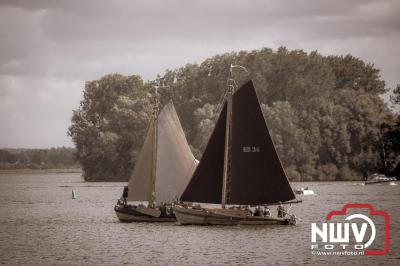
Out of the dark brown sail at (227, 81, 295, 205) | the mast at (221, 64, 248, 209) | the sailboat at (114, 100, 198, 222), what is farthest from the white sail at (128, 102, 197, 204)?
the dark brown sail at (227, 81, 295, 205)

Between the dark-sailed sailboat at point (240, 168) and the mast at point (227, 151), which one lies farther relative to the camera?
the mast at point (227, 151)

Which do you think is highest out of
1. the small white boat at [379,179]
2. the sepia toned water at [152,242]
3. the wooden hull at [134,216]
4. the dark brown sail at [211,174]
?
the small white boat at [379,179]

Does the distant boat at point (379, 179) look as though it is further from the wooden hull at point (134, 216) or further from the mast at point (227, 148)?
the mast at point (227, 148)

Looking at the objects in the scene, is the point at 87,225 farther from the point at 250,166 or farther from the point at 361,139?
the point at 361,139

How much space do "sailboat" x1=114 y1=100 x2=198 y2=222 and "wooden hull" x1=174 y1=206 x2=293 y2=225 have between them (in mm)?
4917

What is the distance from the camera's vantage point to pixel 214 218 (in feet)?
260

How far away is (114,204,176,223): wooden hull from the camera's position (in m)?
86.5

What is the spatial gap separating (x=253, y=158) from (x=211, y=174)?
3.78 metres

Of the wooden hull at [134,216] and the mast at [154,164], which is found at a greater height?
the mast at [154,164]

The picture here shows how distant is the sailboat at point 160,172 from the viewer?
86.6m

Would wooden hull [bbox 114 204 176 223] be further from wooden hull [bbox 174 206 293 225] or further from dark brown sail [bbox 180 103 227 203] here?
dark brown sail [bbox 180 103 227 203]

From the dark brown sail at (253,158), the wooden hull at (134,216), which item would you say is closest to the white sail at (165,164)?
the wooden hull at (134,216)

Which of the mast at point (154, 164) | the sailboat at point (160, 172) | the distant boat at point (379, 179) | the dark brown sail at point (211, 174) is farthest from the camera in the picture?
the distant boat at point (379, 179)

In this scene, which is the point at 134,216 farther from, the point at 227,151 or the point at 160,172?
the point at 227,151
